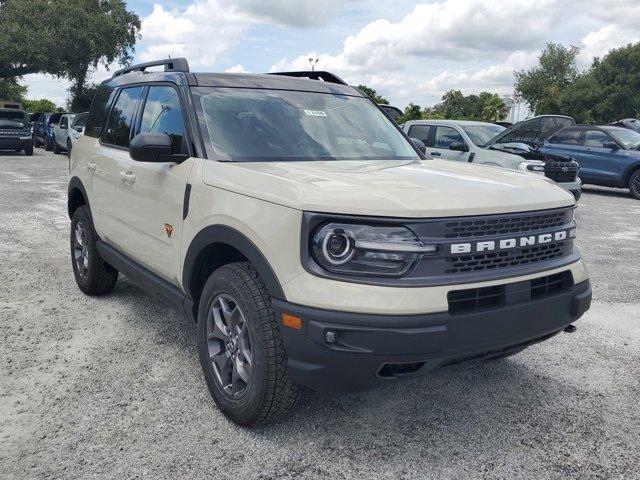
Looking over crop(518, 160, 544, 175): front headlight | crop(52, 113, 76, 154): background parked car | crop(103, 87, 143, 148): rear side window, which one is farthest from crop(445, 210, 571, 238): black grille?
crop(52, 113, 76, 154): background parked car

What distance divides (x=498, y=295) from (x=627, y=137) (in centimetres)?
1354

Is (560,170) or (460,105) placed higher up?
(460,105)

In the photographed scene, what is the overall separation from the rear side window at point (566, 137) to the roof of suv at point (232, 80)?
37.5 feet

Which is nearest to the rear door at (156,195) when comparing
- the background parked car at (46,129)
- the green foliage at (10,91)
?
the background parked car at (46,129)

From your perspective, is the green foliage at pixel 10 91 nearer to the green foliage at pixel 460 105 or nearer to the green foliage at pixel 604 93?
the green foliage at pixel 604 93

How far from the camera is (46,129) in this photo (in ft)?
86.0

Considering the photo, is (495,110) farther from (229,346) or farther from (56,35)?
(229,346)

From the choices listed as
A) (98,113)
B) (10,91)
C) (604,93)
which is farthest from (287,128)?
(10,91)

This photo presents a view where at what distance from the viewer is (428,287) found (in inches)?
99.5

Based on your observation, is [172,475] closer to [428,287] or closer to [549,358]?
[428,287]

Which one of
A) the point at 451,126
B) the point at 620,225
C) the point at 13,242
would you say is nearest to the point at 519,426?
the point at 13,242

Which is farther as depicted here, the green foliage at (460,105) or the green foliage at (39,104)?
the green foliage at (460,105)

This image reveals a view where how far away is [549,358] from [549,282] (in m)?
1.32

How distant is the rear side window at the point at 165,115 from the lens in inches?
144
